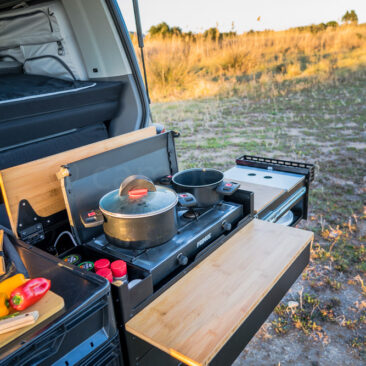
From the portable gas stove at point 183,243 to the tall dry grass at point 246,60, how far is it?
648cm

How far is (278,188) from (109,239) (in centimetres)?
118

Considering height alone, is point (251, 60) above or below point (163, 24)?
below

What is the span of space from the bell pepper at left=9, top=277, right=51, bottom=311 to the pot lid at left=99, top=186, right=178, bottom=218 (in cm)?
31

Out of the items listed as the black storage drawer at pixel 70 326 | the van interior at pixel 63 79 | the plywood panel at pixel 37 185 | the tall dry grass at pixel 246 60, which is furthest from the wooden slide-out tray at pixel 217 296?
the tall dry grass at pixel 246 60

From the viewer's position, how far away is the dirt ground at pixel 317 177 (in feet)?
5.98

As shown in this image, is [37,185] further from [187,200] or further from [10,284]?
[187,200]

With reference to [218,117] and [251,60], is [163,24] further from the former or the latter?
[218,117]

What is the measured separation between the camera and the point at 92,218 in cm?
129

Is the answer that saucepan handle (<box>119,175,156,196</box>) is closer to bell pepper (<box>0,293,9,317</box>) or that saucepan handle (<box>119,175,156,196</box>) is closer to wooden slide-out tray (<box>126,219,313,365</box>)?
wooden slide-out tray (<box>126,219,313,365</box>)

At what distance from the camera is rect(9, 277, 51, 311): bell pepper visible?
3.01 feet

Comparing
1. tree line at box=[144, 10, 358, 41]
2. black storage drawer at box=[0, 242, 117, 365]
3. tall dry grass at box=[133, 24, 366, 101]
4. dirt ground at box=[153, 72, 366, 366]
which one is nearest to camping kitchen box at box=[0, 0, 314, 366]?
black storage drawer at box=[0, 242, 117, 365]

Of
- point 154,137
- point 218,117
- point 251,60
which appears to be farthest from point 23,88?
point 251,60

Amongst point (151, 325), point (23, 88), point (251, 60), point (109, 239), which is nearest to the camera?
point (151, 325)

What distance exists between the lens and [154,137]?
1.75 m
